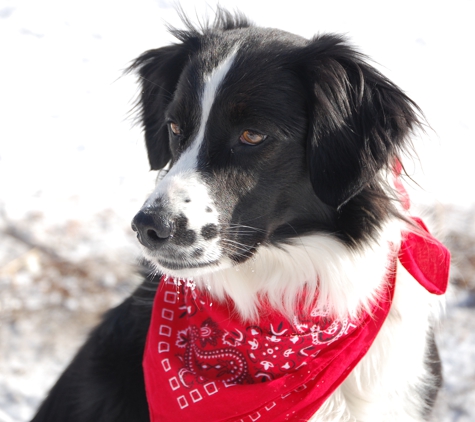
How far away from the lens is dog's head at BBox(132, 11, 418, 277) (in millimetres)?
2488

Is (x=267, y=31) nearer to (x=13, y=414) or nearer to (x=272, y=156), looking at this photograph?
(x=272, y=156)

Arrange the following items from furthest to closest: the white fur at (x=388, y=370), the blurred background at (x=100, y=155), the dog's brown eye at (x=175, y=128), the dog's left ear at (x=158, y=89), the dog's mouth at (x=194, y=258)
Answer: the blurred background at (x=100, y=155), the dog's left ear at (x=158, y=89), the white fur at (x=388, y=370), the dog's brown eye at (x=175, y=128), the dog's mouth at (x=194, y=258)

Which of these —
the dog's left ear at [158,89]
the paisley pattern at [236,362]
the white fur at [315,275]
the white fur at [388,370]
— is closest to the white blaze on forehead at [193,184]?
the white fur at [315,275]

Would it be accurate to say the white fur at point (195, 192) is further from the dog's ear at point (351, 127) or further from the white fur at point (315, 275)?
the dog's ear at point (351, 127)

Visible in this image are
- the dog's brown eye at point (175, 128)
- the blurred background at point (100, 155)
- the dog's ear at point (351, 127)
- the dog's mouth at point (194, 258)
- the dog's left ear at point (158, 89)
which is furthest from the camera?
the blurred background at point (100, 155)

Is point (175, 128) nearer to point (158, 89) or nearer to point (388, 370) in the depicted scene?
point (158, 89)

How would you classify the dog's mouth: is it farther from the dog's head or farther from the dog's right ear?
the dog's right ear

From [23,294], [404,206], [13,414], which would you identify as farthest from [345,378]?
[23,294]

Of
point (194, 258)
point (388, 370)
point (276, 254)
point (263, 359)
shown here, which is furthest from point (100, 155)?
point (388, 370)

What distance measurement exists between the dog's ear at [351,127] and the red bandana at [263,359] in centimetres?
49

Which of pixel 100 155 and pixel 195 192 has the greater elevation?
pixel 195 192

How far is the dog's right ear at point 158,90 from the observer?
123 inches

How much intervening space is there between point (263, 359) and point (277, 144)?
0.99 m

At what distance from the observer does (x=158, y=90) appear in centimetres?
319
